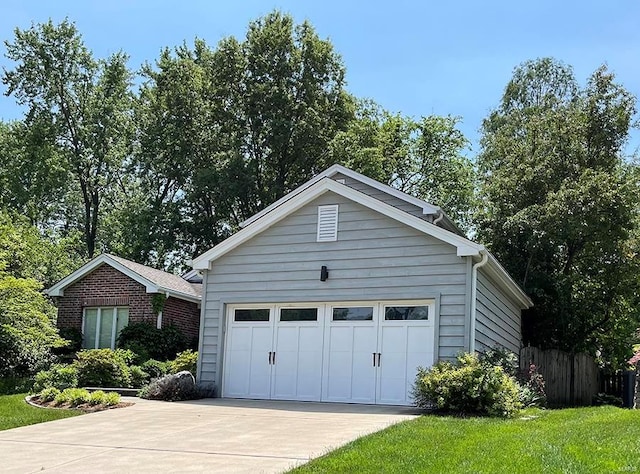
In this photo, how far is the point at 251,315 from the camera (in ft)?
52.9

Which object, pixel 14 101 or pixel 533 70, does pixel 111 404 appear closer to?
pixel 14 101

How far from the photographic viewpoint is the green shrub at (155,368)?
18.6 m

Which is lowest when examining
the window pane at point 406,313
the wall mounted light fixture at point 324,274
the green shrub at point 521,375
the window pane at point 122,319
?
the green shrub at point 521,375

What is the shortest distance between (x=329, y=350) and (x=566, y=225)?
337 inches

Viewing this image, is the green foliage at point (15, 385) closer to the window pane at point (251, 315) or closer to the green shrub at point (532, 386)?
the window pane at point (251, 315)

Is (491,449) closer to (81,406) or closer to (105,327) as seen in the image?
(81,406)

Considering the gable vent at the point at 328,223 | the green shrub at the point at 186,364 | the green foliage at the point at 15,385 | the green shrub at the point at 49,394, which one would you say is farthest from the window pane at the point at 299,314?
the green foliage at the point at 15,385

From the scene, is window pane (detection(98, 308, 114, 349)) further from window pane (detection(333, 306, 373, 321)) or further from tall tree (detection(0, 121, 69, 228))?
tall tree (detection(0, 121, 69, 228))

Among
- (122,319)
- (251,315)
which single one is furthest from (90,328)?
(251,315)

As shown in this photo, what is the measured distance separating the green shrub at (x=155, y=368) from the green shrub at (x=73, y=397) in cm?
428

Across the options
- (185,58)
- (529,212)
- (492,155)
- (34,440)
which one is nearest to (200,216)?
(185,58)

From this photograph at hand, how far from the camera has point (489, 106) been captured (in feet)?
120

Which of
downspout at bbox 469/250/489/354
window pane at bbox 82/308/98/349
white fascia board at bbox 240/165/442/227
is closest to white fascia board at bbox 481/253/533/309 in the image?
downspout at bbox 469/250/489/354

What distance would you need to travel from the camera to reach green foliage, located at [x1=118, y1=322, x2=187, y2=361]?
1995 cm
